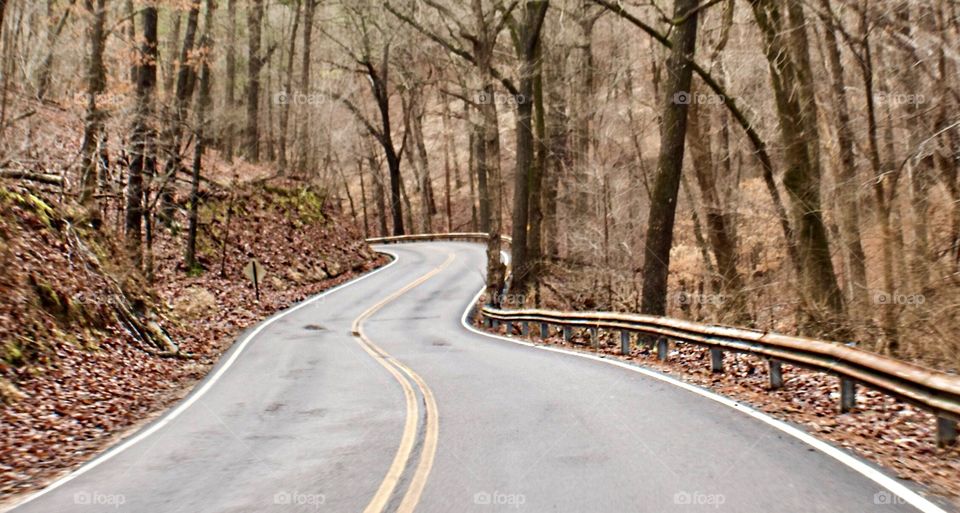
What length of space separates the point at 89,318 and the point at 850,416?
13515 millimetres

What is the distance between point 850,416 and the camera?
27.9ft

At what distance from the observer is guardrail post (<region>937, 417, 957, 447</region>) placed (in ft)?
22.5

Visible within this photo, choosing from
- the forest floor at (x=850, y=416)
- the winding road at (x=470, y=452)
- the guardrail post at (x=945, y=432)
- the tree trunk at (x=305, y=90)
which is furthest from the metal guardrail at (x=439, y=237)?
the guardrail post at (x=945, y=432)

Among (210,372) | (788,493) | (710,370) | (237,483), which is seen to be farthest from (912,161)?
(210,372)

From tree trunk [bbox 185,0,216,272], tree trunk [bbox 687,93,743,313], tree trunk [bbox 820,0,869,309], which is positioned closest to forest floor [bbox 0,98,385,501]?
tree trunk [bbox 185,0,216,272]

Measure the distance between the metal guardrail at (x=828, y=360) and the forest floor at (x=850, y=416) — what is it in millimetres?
253

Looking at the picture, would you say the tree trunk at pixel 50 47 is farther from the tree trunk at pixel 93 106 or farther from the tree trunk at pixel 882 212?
the tree trunk at pixel 882 212

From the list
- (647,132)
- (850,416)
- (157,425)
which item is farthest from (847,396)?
(647,132)

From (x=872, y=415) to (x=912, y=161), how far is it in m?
7.49

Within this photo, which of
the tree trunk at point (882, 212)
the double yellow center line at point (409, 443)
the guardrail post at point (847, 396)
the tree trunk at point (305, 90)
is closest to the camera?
the double yellow center line at point (409, 443)

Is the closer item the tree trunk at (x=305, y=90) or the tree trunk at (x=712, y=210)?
the tree trunk at (x=712, y=210)

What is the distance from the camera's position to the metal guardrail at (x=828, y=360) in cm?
680

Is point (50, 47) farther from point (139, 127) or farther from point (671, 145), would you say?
point (671, 145)

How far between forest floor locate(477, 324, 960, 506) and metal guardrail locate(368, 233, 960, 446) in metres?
0.25
